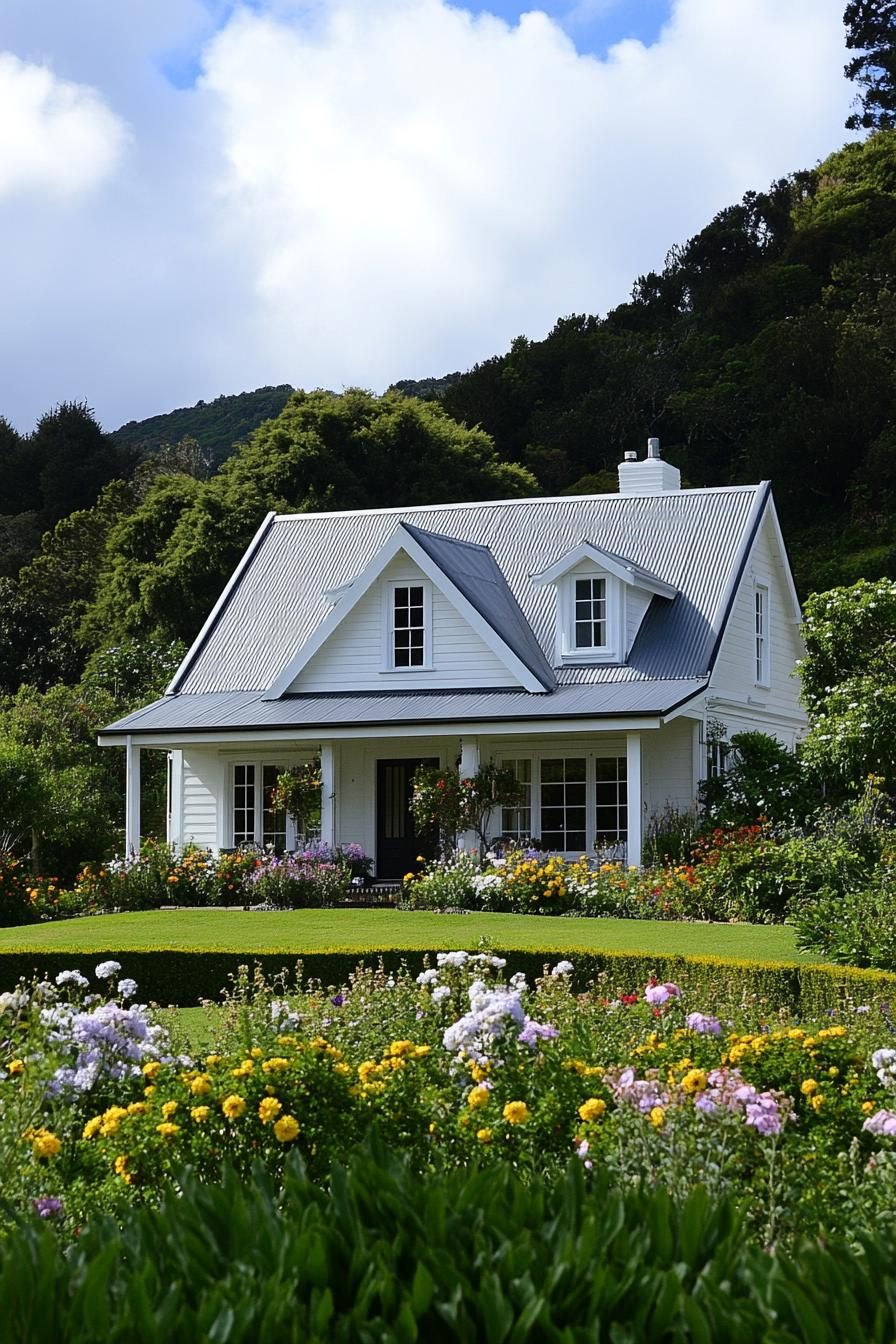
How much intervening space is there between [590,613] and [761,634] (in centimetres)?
353

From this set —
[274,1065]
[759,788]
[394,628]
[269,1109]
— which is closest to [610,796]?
[759,788]

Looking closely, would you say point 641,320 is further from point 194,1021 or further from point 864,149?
point 194,1021

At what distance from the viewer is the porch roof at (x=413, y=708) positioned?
75.0 feet

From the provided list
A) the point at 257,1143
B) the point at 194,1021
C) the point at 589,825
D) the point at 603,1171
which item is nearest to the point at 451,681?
the point at 589,825

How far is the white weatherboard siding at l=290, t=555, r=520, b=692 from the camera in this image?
2489 cm

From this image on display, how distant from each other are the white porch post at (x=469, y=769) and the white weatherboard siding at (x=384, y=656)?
4.15 ft

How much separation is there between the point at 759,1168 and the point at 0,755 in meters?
21.2

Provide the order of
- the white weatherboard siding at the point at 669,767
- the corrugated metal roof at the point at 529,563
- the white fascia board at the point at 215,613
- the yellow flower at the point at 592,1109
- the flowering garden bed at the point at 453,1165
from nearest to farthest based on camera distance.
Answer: the flowering garden bed at the point at 453,1165 < the yellow flower at the point at 592,1109 < the white weatherboard siding at the point at 669,767 < the corrugated metal roof at the point at 529,563 < the white fascia board at the point at 215,613

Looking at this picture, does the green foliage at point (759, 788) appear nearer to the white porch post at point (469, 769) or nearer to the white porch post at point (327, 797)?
the white porch post at point (469, 769)

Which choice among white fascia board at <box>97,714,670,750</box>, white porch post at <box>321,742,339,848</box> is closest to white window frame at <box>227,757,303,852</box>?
white fascia board at <box>97,714,670,750</box>

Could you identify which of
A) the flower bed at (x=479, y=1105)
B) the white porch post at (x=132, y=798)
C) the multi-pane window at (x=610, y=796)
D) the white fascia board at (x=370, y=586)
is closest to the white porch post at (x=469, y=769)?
the white fascia board at (x=370, y=586)

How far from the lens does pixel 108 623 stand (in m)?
41.6

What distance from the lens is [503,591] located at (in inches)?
1047

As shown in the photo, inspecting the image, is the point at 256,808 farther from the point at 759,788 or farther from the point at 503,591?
the point at 759,788
